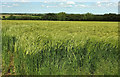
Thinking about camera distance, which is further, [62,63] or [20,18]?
[20,18]

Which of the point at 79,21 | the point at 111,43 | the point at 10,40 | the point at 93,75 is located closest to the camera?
the point at 111,43

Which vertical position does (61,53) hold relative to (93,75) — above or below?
above

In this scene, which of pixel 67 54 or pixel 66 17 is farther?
pixel 66 17

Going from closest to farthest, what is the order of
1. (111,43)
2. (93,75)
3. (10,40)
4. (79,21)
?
1. (111,43)
2. (93,75)
3. (10,40)
4. (79,21)

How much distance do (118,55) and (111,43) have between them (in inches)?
15.2

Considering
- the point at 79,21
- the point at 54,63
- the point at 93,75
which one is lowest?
the point at 93,75

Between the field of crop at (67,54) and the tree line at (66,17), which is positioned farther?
the tree line at (66,17)

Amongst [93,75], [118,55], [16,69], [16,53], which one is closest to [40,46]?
[16,53]

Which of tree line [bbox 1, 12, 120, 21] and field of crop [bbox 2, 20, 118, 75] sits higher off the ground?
tree line [bbox 1, 12, 120, 21]

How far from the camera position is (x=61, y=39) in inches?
144

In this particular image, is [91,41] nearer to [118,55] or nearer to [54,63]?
[118,55]

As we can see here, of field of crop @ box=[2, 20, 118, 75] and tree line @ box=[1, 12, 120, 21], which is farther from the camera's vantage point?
tree line @ box=[1, 12, 120, 21]

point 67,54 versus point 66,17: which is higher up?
point 66,17

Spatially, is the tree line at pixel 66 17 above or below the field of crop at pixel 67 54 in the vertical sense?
above
